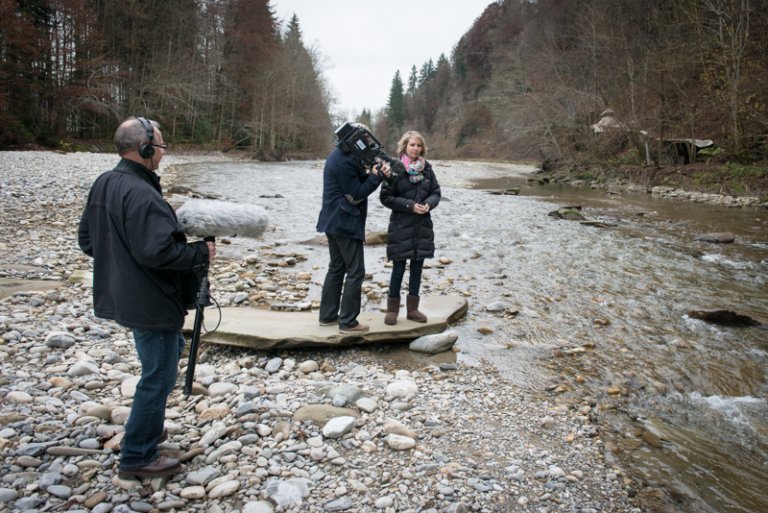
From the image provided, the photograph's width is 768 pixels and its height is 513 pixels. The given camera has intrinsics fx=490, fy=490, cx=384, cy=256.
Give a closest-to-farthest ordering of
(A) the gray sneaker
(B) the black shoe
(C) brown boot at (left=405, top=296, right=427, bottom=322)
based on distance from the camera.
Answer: (B) the black shoe, (A) the gray sneaker, (C) brown boot at (left=405, top=296, right=427, bottom=322)

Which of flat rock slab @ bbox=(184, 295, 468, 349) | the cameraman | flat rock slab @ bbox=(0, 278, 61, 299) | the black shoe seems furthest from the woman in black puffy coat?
flat rock slab @ bbox=(0, 278, 61, 299)

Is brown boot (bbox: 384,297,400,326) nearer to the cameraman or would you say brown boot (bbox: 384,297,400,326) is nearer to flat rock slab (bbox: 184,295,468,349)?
flat rock slab (bbox: 184,295,468,349)

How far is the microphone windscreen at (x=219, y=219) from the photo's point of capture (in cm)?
303

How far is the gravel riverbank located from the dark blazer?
138 cm

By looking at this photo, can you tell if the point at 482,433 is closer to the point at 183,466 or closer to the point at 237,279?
the point at 183,466

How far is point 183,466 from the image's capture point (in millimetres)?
3143

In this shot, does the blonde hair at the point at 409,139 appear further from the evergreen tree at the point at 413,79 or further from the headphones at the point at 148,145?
the evergreen tree at the point at 413,79

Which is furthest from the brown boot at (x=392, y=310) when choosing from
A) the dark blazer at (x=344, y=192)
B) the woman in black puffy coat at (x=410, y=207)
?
the dark blazer at (x=344, y=192)

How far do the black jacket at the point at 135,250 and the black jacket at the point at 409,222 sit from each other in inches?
110

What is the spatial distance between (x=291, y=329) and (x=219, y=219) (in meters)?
2.36

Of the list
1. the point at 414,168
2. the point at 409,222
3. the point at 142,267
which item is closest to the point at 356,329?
the point at 409,222

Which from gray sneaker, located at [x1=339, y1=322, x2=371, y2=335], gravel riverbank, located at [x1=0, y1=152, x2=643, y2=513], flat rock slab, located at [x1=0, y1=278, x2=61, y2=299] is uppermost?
gray sneaker, located at [x1=339, y1=322, x2=371, y2=335]

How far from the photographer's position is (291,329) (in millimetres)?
5281

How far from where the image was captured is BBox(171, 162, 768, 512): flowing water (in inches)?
153
